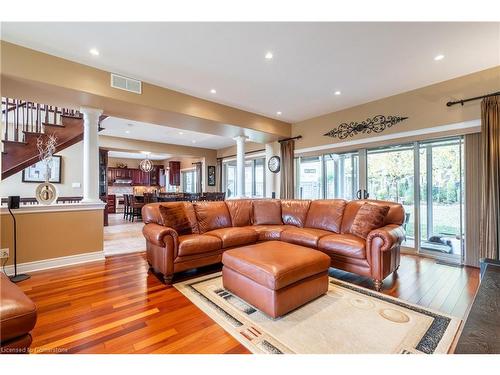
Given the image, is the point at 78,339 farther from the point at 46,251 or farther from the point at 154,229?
the point at 46,251

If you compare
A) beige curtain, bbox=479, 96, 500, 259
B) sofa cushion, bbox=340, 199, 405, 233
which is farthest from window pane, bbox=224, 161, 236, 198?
beige curtain, bbox=479, 96, 500, 259

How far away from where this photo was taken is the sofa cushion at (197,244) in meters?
2.81

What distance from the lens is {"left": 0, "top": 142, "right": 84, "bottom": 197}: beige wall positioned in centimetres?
590

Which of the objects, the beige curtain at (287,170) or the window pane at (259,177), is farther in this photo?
the window pane at (259,177)

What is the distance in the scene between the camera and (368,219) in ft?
9.73

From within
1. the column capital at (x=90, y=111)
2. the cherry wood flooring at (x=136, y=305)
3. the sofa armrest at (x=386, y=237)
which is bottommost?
the cherry wood flooring at (x=136, y=305)

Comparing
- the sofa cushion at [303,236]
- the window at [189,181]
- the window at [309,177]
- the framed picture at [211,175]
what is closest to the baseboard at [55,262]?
the sofa cushion at [303,236]

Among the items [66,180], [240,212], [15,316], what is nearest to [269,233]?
[240,212]

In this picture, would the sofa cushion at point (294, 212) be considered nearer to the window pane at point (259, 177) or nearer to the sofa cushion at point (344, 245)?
the sofa cushion at point (344, 245)

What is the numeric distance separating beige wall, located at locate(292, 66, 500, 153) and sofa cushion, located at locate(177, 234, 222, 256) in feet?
11.6

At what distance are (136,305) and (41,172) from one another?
242 inches

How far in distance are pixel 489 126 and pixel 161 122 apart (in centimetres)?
530

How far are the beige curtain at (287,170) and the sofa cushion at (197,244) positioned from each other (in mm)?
3218
